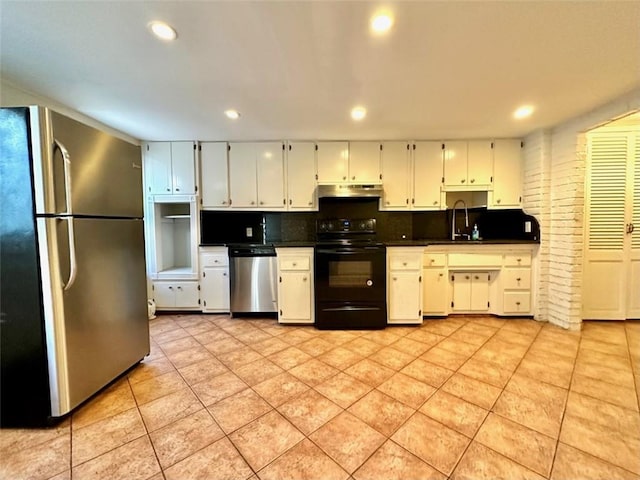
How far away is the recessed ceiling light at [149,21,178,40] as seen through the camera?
4.56 feet

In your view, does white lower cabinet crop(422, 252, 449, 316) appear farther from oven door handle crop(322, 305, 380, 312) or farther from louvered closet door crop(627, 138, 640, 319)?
louvered closet door crop(627, 138, 640, 319)

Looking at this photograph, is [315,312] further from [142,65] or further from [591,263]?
[591,263]

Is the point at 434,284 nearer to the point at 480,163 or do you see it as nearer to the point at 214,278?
the point at 480,163

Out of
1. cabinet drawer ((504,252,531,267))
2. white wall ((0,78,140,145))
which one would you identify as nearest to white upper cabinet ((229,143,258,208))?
white wall ((0,78,140,145))

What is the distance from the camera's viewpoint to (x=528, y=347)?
242 cm

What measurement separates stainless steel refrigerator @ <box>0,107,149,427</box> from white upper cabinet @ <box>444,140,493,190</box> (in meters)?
3.58

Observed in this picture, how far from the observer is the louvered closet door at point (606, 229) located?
291cm

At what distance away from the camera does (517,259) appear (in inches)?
124

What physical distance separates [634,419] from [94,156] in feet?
12.2

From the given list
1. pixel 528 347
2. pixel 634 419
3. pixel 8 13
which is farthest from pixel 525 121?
pixel 8 13

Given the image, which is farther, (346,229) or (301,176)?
(346,229)

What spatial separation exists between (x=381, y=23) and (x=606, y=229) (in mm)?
3520

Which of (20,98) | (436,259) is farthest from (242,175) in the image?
(436,259)

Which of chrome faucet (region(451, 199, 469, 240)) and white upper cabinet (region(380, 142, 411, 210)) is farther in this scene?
chrome faucet (region(451, 199, 469, 240))
